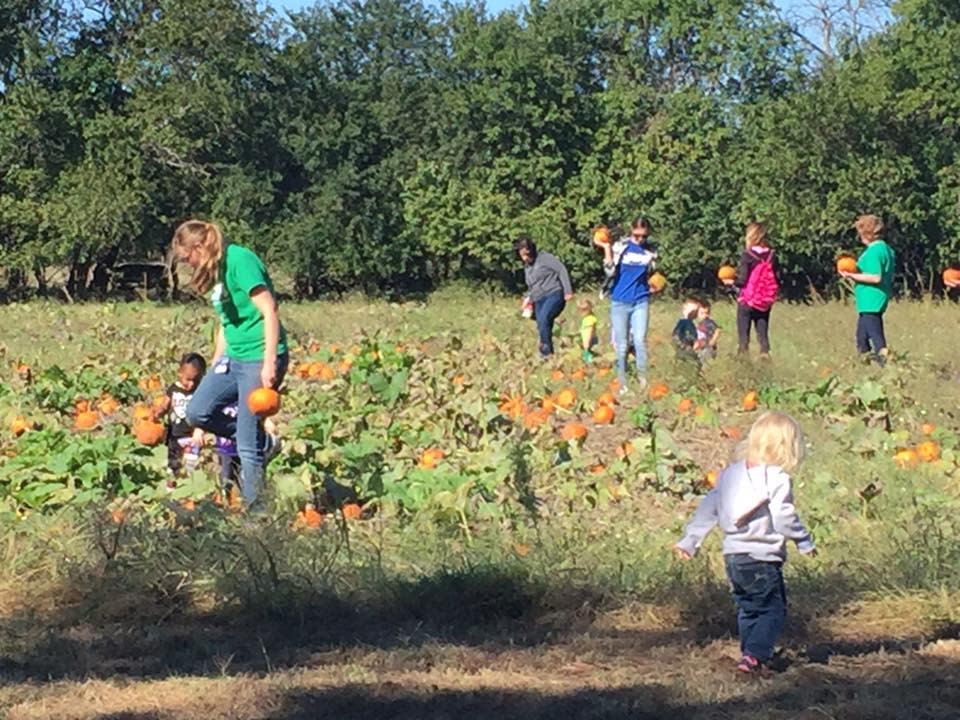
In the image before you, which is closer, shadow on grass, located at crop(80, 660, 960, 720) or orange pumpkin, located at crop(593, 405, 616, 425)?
shadow on grass, located at crop(80, 660, 960, 720)

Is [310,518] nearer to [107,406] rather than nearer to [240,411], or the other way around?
[240,411]

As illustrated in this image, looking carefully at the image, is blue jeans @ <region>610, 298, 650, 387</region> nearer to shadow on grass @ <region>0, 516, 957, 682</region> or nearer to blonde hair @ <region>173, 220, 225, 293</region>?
blonde hair @ <region>173, 220, 225, 293</region>

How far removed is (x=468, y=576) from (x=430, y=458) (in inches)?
97.6

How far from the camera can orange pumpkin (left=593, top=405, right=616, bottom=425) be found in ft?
32.8

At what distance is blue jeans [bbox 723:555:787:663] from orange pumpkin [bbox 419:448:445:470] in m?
3.24

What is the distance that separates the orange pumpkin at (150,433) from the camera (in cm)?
808

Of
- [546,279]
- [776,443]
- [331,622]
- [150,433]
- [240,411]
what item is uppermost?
[546,279]

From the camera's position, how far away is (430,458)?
8172mm

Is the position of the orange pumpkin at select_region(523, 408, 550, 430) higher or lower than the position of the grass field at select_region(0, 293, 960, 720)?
higher

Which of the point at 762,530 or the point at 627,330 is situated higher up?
the point at 627,330

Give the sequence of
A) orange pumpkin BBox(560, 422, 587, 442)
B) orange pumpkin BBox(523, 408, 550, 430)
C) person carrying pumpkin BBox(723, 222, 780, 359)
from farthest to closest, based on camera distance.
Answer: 1. person carrying pumpkin BBox(723, 222, 780, 359)
2. orange pumpkin BBox(523, 408, 550, 430)
3. orange pumpkin BBox(560, 422, 587, 442)

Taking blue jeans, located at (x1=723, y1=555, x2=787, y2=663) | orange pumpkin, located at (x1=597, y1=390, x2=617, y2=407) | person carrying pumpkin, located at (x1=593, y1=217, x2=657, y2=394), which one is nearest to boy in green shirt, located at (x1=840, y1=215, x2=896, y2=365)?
person carrying pumpkin, located at (x1=593, y1=217, x2=657, y2=394)

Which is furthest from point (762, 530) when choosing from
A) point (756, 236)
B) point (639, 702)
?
point (756, 236)

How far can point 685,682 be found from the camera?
4602 mm
